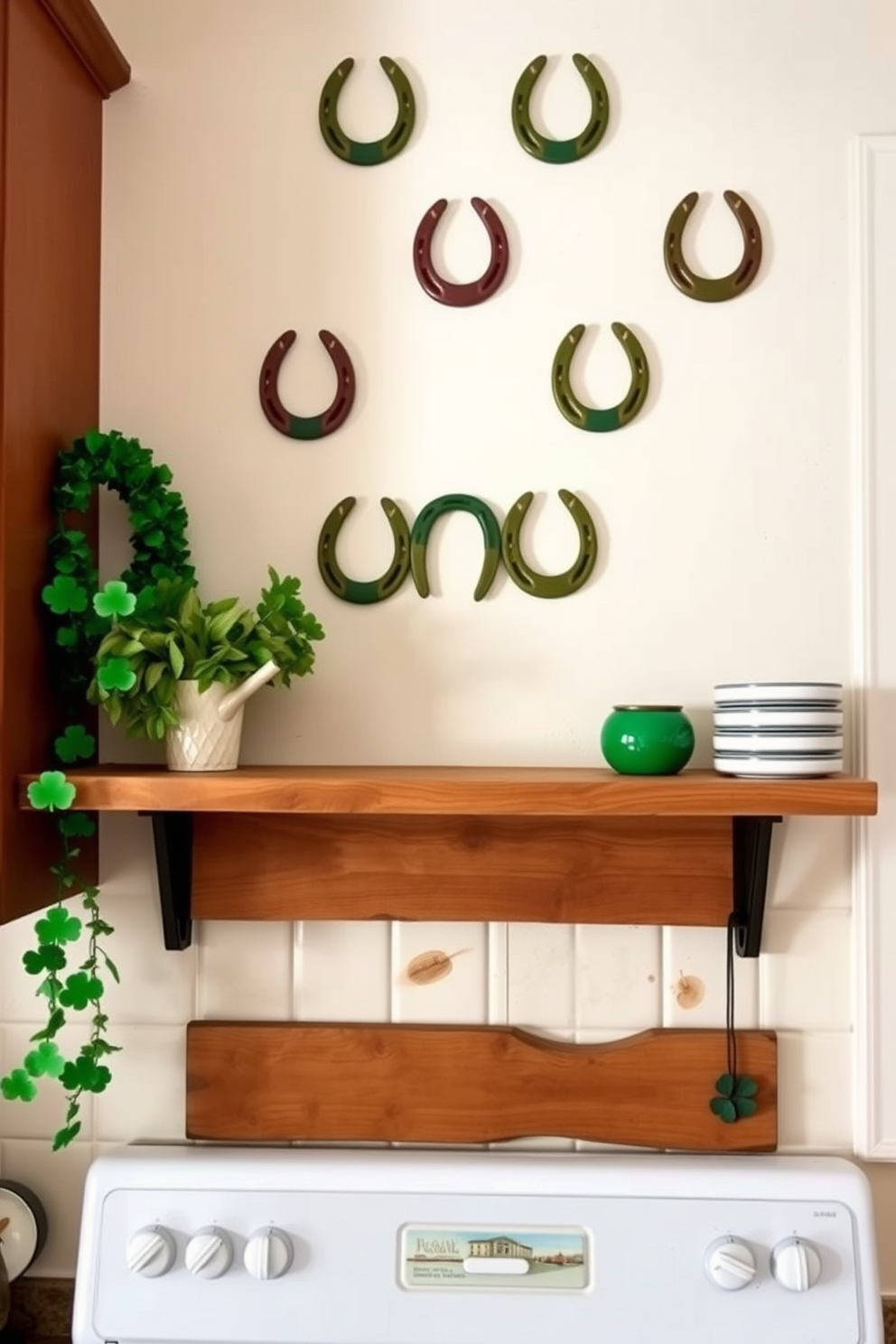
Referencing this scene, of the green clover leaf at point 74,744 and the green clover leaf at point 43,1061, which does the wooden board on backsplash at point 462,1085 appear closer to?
the green clover leaf at point 43,1061

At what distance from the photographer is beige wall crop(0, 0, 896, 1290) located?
3.67 ft

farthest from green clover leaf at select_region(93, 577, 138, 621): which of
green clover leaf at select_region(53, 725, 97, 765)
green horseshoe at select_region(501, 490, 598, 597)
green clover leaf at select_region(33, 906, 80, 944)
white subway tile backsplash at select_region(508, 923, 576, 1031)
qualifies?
white subway tile backsplash at select_region(508, 923, 576, 1031)

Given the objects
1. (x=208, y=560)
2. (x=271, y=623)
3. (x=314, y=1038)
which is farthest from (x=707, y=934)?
(x=208, y=560)

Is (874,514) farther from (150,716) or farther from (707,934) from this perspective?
(150,716)

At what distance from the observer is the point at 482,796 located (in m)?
0.90

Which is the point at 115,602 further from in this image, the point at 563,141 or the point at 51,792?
the point at 563,141

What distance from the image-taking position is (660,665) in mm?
1118

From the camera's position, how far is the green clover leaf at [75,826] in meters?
0.99

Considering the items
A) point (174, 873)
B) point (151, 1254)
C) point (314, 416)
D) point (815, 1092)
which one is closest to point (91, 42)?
point (314, 416)

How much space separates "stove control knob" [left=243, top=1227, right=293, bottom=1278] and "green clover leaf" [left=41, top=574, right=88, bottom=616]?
593mm

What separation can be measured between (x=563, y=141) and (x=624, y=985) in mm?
866

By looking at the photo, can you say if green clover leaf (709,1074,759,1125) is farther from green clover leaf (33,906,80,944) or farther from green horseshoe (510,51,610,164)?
green horseshoe (510,51,610,164)

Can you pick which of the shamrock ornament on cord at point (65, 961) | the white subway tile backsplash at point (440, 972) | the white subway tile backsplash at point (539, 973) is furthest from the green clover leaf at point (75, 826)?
the white subway tile backsplash at point (539, 973)

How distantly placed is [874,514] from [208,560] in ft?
2.23
